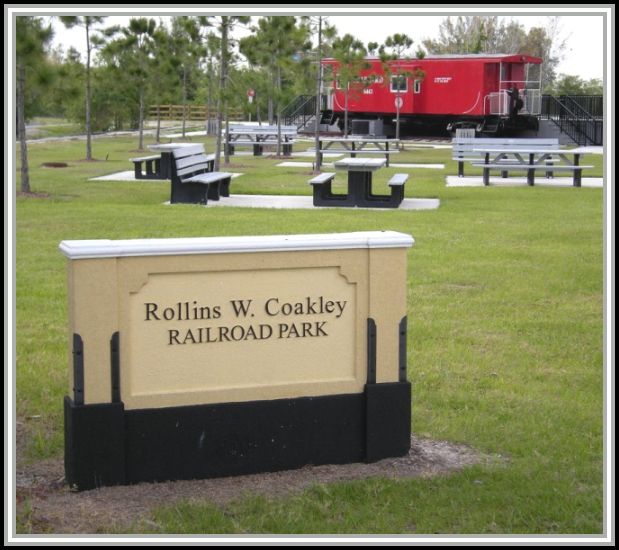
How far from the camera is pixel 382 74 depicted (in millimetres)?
40750

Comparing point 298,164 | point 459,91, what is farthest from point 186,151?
point 459,91

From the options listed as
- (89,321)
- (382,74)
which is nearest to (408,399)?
(89,321)

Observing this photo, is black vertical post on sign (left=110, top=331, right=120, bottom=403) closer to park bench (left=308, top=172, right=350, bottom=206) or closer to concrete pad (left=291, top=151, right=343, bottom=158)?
park bench (left=308, top=172, right=350, bottom=206)

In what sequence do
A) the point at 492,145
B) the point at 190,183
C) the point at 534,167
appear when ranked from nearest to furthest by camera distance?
1. the point at 190,183
2. the point at 534,167
3. the point at 492,145

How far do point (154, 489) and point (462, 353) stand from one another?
9.69ft

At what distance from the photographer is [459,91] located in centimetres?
4019

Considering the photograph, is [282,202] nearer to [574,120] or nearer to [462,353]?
[462,353]

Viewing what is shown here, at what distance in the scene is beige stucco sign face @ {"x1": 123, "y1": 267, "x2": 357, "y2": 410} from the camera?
15.4 ft

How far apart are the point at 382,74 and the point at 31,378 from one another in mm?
35316

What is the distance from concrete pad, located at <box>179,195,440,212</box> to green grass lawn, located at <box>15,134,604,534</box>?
1.94ft

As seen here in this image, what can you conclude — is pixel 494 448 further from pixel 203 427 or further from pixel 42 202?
pixel 42 202

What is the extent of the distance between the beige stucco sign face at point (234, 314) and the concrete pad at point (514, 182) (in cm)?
1585

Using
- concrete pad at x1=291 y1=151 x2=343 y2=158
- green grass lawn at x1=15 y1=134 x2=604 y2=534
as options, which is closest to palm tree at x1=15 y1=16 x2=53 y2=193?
green grass lawn at x1=15 y1=134 x2=604 y2=534

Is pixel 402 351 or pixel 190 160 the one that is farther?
pixel 190 160
